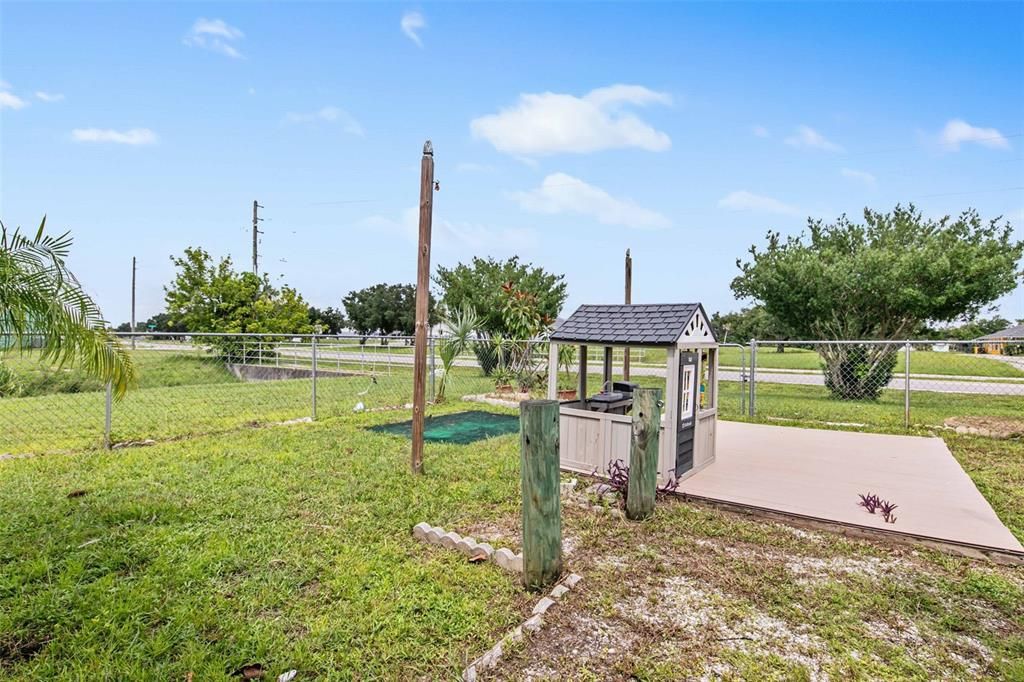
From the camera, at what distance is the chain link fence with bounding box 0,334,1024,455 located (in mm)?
7406

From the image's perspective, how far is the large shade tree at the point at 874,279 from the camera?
10.1 metres

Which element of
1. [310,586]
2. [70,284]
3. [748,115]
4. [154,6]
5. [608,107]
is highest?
[608,107]

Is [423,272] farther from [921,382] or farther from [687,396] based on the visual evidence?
[921,382]

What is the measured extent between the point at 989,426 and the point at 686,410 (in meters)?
5.68

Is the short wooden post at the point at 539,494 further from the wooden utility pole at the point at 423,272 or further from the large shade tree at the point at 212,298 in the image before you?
the large shade tree at the point at 212,298

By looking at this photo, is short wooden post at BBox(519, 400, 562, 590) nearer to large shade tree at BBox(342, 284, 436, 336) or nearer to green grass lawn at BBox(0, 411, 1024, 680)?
green grass lawn at BBox(0, 411, 1024, 680)

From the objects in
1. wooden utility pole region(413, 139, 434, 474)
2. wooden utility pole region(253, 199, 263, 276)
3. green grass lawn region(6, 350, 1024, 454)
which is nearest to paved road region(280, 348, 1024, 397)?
green grass lawn region(6, 350, 1024, 454)

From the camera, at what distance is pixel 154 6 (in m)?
6.35

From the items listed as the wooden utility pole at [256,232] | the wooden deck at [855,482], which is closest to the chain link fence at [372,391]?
the wooden deck at [855,482]

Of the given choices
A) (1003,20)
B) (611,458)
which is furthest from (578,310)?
(1003,20)

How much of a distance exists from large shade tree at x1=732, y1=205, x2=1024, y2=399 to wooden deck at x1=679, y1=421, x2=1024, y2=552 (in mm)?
5027

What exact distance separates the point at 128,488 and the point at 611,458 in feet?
14.1

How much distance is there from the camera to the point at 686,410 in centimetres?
489

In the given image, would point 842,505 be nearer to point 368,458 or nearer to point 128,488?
point 368,458
